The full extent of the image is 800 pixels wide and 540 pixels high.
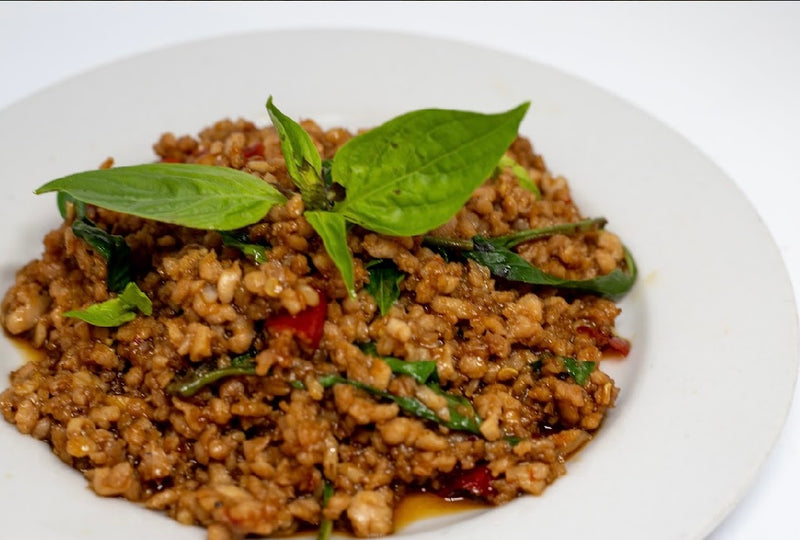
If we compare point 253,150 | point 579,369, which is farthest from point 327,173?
point 579,369

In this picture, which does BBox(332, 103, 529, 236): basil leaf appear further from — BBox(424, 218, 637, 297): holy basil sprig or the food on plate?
BBox(424, 218, 637, 297): holy basil sprig

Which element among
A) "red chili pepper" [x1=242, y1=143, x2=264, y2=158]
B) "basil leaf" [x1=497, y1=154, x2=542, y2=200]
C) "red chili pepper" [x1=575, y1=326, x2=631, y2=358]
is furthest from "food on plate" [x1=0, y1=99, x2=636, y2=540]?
"basil leaf" [x1=497, y1=154, x2=542, y2=200]

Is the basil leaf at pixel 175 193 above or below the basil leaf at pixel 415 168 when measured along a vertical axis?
below

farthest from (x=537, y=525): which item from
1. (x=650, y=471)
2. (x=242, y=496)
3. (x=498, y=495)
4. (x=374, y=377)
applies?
(x=242, y=496)

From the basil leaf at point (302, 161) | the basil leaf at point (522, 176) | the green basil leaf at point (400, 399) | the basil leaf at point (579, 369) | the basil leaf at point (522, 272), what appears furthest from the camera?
the basil leaf at point (522, 176)

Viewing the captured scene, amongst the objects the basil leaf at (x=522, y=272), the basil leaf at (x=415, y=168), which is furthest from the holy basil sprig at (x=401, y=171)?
the basil leaf at (x=522, y=272)

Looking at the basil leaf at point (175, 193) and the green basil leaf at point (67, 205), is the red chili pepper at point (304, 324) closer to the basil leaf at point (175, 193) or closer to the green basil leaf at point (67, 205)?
the basil leaf at point (175, 193)
